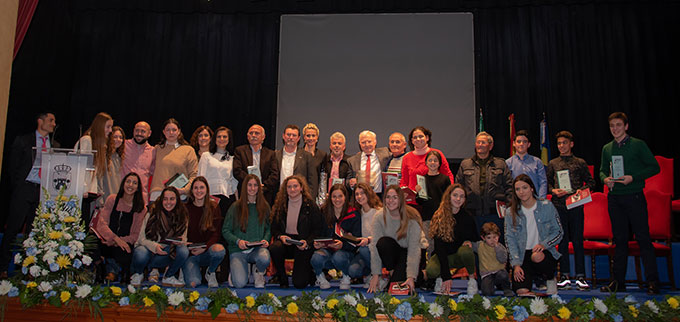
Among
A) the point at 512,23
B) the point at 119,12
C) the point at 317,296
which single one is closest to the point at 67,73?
the point at 119,12

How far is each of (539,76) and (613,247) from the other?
3.35 metres

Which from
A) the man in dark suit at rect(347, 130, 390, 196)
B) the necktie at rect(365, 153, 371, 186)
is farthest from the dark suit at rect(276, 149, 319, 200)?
the necktie at rect(365, 153, 371, 186)

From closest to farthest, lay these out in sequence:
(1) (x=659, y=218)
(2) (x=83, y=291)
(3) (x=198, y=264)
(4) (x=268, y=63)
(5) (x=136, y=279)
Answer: (2) (x=83, y=291) → (5) (x=136, y=279) → (3) (x=198, y=264) → (1) (x=659, y=218) → (4) (x=268, y=63)

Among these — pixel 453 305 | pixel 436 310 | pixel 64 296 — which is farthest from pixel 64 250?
pixel 453 305

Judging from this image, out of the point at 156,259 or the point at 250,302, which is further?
the point at 156,259

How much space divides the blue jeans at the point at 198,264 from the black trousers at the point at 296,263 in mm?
473

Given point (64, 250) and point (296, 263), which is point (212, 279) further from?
point (64, 250)

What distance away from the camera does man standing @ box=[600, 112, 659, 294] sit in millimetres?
4410

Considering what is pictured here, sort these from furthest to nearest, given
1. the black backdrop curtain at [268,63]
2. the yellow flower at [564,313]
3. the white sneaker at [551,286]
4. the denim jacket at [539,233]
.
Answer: the black backdrop curtain at [268,63] → the denim jacket at [539,233] → the white sneaker at [551,286] → the yellow flower at [564,313]

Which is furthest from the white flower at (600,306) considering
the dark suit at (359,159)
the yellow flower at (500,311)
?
the dark suit at (359,159)

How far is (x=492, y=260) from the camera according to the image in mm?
4301

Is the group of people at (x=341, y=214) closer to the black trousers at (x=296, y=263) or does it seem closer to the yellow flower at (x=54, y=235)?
the black trousers at (x=296, y=263)

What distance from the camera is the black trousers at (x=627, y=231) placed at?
4.40 meters

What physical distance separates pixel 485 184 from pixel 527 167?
49 centimetres
